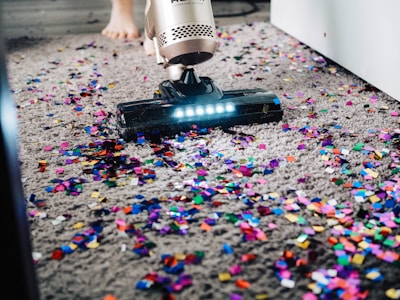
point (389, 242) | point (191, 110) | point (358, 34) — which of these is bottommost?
point (389, 242)

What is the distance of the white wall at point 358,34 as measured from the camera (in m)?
1.54

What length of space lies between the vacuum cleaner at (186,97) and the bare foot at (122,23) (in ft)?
2.91

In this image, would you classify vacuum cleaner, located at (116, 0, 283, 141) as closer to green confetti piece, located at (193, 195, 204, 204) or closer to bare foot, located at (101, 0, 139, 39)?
green confetti piece, located at (193, 195, 204, 204)

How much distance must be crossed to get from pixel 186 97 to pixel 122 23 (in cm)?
108

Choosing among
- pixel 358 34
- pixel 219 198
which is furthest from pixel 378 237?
pixel 358 34

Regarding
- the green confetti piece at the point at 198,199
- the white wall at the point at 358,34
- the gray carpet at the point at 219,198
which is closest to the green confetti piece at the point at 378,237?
the gray carpet at the point at 219,198

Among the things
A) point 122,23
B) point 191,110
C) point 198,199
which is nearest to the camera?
point 198,199

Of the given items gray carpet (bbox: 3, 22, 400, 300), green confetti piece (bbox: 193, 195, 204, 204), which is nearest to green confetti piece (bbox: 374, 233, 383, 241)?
gray carpet (bbox: 3, 22, 400, 300)

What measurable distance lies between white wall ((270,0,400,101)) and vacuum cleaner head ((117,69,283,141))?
1.34 ft

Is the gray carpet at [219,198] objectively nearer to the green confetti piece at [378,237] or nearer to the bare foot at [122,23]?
the green confetti piece at [378,237]

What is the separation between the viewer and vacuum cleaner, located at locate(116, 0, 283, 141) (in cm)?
128

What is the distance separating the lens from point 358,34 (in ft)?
5.59

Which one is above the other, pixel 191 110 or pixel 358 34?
pixel 358 34

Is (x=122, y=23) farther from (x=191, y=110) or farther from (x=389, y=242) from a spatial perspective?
(x=389, y=242)
